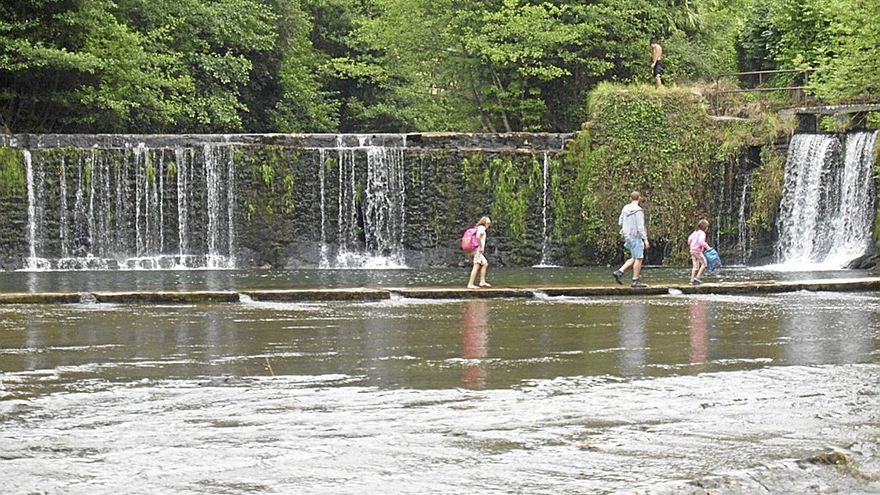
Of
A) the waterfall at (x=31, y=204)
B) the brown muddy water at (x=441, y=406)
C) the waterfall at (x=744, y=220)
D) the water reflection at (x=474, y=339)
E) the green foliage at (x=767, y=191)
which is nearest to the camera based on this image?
the brown muddy water at (x=441, y=406)

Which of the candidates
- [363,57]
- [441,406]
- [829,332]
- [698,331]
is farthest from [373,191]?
[441,406]

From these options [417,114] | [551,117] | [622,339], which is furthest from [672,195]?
[622,339]

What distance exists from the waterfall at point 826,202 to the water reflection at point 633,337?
14295 millimetres

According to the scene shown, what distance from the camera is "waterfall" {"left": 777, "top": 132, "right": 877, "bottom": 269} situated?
3122cm

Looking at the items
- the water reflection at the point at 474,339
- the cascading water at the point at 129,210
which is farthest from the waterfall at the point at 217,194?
the water reflection at the point at 474,339

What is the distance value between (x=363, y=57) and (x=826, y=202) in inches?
843

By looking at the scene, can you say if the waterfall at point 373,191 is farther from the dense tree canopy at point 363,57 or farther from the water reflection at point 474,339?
the water reflection at point 474,339

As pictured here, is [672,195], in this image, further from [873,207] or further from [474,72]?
[474,72]

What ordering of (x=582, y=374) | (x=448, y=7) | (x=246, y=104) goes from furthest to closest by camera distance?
1. (x=246, y=104)
2. (x=448, y=7)
3. (x=582, y=374)

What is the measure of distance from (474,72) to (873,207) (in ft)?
49.1

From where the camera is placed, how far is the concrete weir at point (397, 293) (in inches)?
733

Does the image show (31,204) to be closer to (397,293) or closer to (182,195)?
(182,195)

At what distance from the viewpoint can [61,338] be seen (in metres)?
13.6

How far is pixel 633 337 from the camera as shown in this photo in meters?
13.6
